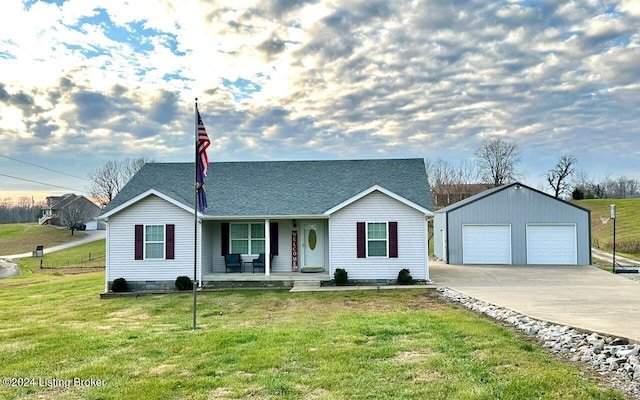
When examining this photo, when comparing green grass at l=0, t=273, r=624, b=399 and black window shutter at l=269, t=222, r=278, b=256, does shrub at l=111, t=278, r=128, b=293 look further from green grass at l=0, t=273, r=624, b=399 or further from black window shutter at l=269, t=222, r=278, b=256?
black window shutter at l=269, t=222, r=278, b=256

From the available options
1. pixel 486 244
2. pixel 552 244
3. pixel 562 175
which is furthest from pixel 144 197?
pixel 562 175

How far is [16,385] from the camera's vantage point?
5.96 metres

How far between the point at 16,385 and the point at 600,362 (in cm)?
799

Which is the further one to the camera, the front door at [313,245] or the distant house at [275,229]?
the front door at [313,245]

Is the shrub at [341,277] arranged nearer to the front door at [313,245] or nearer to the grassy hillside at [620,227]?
the front door at [313,245]

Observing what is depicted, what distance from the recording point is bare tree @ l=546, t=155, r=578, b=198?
59.9m

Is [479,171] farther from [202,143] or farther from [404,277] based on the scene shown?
[202,143]

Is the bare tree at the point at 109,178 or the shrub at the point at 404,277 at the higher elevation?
the bare tree at the point at 109,178

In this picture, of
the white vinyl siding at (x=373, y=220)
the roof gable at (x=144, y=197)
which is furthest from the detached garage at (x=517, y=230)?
the roof gable at (x=144, y=197)

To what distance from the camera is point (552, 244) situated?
22703 millimetres

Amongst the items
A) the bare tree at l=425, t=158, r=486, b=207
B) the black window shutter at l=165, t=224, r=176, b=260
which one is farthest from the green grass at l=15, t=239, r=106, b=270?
the bare tree at l=425, t=158, r=486, b=207

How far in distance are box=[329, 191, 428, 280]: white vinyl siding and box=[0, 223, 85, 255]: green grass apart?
47.4 m

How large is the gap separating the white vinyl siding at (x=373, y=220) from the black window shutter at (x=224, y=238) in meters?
4.55

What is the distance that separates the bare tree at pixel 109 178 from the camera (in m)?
59.6
